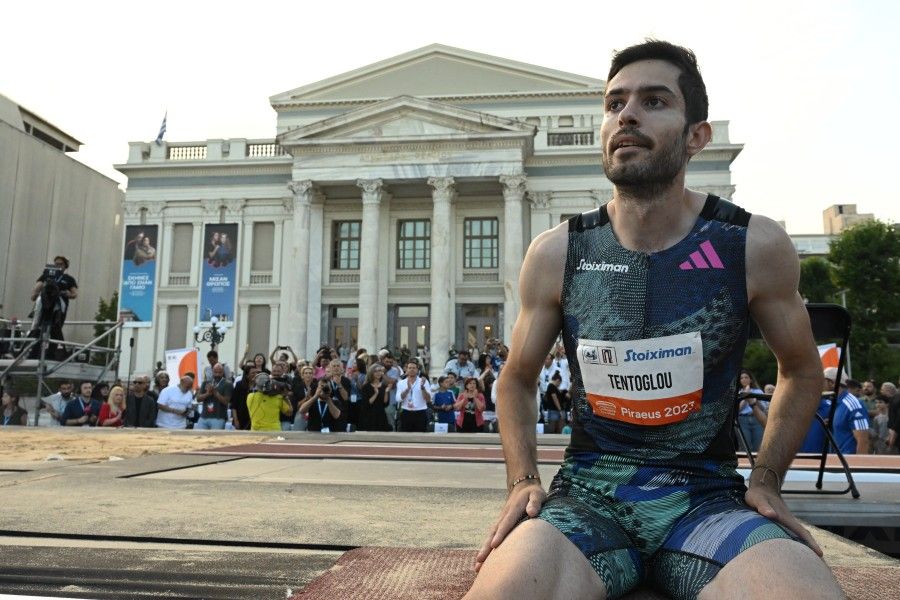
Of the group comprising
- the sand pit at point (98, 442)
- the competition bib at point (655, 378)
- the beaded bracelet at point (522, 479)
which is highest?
the competition bib at point (655, 378)

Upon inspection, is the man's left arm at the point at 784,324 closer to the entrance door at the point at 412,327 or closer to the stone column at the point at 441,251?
the stone column at the point at 441,251

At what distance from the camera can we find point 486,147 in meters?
30.7

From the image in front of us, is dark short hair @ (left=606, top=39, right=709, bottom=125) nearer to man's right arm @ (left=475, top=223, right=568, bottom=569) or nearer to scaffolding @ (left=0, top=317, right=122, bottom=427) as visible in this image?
man's right arm @ (left=475, top=223, right=568, bottom=569)

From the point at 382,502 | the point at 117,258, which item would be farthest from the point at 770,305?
the point at 117,258

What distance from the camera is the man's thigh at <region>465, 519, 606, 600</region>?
1.48 m

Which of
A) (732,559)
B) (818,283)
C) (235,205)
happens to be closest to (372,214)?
(235,205)

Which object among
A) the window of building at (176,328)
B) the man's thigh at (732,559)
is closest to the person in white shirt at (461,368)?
the man's thigh at (732,559)

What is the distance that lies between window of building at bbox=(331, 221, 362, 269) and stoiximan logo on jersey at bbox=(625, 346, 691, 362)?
32195 mm

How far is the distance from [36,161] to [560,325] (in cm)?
4703

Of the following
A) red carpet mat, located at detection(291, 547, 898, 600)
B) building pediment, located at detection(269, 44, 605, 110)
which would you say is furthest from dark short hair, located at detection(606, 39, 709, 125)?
building pediment, located at detection(269, 44, 605, 110)

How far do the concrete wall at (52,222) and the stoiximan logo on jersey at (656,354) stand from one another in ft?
142

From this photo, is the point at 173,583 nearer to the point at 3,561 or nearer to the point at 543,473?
the point at 3,561

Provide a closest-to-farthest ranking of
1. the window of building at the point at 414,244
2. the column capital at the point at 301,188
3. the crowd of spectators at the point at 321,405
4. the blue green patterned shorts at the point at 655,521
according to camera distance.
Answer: the blue green patterned shorts at the point at 655,521 → the crowd of spectators at the point at 321,405 → the column capital at the point at 301,188 → the window of building at the point at 414,244

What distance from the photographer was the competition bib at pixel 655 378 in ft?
6.48
